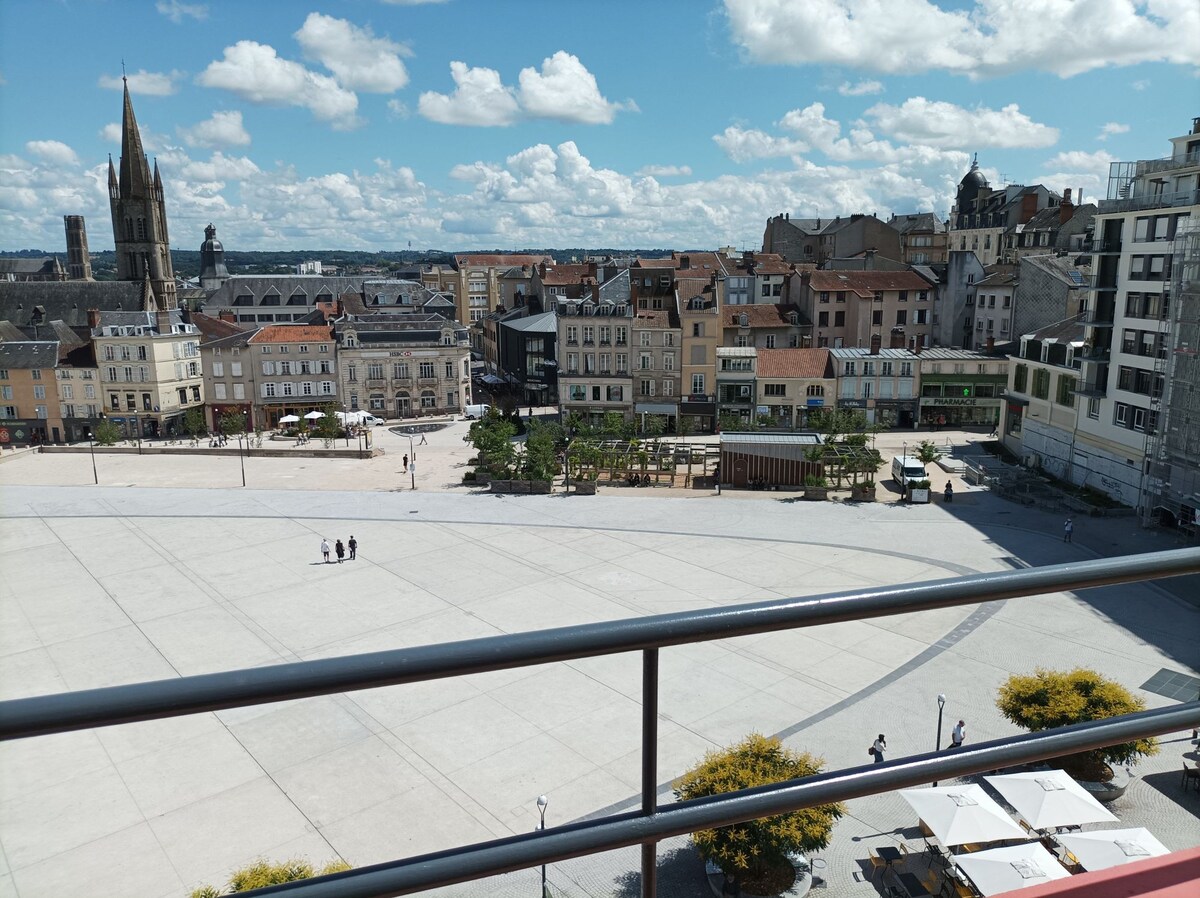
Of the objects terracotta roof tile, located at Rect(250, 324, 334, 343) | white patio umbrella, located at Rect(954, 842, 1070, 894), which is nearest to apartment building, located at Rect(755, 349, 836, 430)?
terracotta roof tile, located at Rect(250, 324, 334, 343)

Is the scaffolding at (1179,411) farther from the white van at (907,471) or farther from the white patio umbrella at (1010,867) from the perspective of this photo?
the white patio umbrella at (1010,867)

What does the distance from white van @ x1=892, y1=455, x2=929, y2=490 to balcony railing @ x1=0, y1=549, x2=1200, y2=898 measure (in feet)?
119

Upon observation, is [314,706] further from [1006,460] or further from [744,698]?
[1006,460]

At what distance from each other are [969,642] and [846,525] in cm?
1198

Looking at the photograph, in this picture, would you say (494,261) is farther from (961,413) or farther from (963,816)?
(963,816)

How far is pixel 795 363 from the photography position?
52.2 m

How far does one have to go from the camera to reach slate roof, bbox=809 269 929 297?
59.3m

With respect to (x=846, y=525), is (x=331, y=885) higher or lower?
higher

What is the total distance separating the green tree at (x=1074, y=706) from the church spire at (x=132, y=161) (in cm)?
8562

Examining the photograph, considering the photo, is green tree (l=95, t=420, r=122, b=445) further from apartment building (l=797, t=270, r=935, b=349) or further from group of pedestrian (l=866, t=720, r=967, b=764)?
group of pedestrian (l=866, t=720, r=967, b=764)

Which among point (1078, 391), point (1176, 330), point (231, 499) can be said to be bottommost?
point (231, 499)

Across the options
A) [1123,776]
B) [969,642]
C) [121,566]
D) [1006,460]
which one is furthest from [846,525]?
[121,566]

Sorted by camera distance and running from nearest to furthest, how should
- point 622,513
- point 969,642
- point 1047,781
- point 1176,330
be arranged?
1. point 1047,781
2. point 969,642
3. point 1176,330
4. point 622,513

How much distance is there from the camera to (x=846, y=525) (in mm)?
32312
